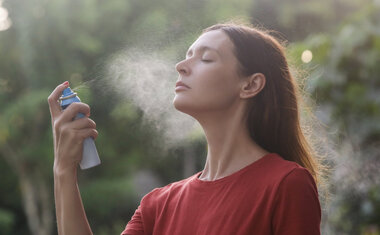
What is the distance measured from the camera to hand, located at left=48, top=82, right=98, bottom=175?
1.68 metres

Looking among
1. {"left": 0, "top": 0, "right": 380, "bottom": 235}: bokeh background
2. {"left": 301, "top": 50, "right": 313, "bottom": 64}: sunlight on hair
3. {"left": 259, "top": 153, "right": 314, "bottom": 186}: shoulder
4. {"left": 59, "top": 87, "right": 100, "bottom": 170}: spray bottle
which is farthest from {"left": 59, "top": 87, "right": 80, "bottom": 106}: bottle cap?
{"left": 301, "top": 50, "right": 313, "bottom": 64}: sunlight on hair

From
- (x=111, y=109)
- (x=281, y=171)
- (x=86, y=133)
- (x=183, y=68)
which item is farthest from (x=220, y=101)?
(x=111, y=109)

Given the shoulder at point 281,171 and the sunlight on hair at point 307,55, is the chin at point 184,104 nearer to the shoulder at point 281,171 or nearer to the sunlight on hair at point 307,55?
the shoulder at point 281,171

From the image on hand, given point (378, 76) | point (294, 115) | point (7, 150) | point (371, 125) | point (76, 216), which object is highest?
point (294, 115)

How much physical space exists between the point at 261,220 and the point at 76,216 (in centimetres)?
56

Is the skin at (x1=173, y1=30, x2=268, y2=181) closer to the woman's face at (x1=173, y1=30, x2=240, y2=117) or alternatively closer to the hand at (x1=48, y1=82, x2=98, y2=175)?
the woman's face at (x1=173, y1=30, x2=240, y2=117)

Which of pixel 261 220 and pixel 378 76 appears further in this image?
pixel 378 76

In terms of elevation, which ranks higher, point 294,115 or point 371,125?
point 294,115

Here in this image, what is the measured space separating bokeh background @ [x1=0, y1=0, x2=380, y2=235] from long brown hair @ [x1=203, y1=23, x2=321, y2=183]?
311 cm

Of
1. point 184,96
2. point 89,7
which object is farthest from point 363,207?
point 89,7

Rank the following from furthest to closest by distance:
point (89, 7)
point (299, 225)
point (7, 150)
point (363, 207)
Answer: point (7, 150) → point (89, 7) → point (363, 207) → point (299, 225)

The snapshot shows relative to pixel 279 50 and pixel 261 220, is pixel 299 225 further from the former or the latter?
pixel 279 50

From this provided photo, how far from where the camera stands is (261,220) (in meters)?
1.51

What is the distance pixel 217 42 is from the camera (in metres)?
1.76
